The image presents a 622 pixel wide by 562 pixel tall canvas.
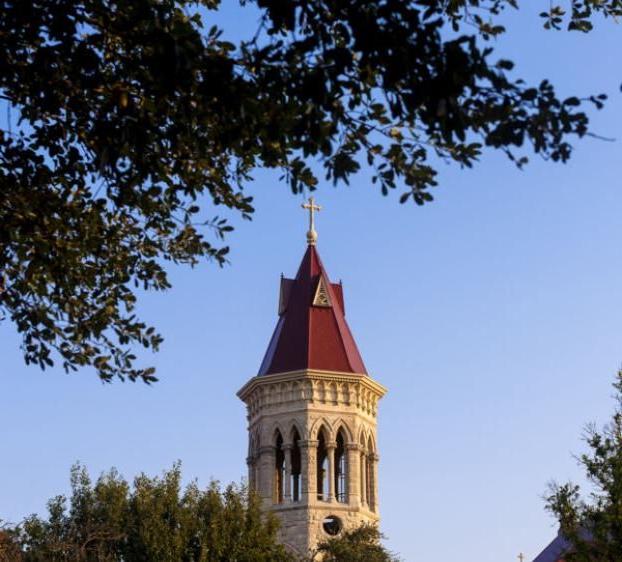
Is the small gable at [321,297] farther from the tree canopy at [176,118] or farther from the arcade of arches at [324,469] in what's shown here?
the tree canopy at [176,118]

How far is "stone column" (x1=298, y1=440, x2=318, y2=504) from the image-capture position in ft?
206

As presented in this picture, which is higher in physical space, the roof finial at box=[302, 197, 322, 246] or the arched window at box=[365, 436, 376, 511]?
the roof finial at box=[302, 197, 322, 246]

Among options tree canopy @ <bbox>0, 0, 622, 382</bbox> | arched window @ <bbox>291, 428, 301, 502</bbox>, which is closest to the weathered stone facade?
arched window @ <bbox>291, 428, 301, 502</bbox>

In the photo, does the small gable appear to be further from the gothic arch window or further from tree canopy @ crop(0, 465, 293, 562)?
tree canopy @ crop(0, 465, 293, 562)

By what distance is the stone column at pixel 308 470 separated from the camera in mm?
62938

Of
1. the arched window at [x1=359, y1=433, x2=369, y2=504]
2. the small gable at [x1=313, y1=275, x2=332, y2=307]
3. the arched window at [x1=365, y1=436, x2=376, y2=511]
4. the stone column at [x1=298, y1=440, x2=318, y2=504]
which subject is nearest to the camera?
the stone column at [x1=298, y1=440, x2=318, y2=504]

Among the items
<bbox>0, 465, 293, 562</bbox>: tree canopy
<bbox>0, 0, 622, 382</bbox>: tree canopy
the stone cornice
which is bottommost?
<bbox>0, 0, 622, 382</bbox>: tree canopy

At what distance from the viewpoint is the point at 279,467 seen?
6556cm

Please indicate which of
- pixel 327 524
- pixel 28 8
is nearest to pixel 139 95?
pixel 28 8

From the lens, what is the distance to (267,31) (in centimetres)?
Result: 1241

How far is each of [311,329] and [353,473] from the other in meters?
7.19

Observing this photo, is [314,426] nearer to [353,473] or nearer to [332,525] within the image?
[353,473]

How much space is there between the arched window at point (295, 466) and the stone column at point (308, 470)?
0.76m

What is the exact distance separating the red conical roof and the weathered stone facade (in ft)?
2.50
